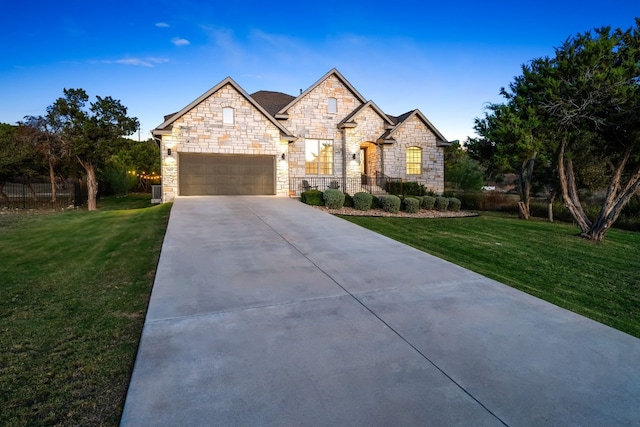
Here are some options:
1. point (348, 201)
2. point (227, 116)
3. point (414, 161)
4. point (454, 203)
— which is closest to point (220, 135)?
point (227, 116)

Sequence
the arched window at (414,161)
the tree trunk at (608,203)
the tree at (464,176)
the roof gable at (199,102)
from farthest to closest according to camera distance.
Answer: the tree at (464,176) → the arched window at (414,161) → the roof gable at (199,102) → the tree trunk at (608,203)

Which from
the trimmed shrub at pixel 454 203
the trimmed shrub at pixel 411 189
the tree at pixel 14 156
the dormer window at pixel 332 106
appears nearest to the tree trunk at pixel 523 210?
the trimmed shrub at pixel 454 203

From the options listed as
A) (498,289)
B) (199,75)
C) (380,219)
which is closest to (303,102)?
(199,75)

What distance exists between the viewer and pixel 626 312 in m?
5.52

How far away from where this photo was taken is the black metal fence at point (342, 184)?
20750mm

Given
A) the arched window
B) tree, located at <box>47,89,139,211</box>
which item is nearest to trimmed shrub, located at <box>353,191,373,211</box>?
the arched window

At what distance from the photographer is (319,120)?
21844mm

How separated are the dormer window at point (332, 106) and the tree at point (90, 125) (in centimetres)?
1130

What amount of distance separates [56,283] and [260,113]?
14449mm

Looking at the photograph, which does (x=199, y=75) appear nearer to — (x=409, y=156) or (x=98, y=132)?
(x=98, y=132)

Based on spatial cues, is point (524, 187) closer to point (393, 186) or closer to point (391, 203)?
point (393, 186)

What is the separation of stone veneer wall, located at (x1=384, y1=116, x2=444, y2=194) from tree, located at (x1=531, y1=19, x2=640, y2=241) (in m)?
10.2

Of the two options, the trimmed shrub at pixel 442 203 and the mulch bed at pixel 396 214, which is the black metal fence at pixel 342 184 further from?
the mulch bed at pixel 396 214

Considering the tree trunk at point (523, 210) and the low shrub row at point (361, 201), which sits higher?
the low shrub row at point (361, 201)
